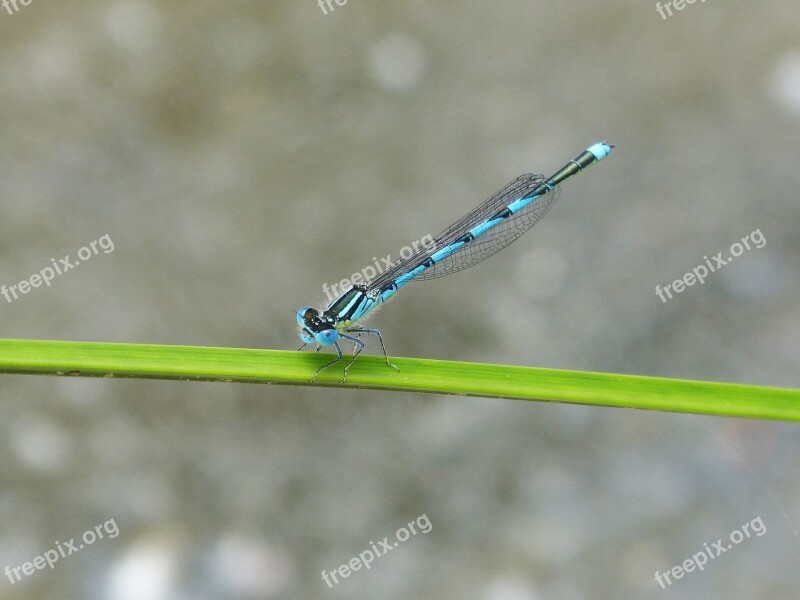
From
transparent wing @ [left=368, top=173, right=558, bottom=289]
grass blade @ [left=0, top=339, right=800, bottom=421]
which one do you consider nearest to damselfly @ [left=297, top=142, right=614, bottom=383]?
transparent wing @ [left=368, top=173, right=558, bottom=289]

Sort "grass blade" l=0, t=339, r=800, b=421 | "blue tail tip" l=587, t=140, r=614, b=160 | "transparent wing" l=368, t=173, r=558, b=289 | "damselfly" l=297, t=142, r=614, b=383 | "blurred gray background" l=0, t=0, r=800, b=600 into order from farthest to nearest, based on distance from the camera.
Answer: "blurred gray background" l=0, t=0, r=800, b=600 → "blue tail tip" l=587, t=140, r=614, b=160 → "transparent wing" l=368, t=173, r=558, b=289 → "damselfly" l=297, t=142, r=614, b=383 → "grass blade" l=0, t=339, r=800, b=421

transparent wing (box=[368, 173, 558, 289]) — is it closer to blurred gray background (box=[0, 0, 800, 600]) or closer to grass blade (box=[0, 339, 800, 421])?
blurred gray background (box=[0, 0, 800, 600])

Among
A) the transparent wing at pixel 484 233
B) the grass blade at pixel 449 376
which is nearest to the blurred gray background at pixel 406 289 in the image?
the transparent wing at pixel 484 233

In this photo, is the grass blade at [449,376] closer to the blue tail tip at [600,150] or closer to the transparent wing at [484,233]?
the transparent wing at [484,233]

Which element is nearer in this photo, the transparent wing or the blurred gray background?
the transparent wing

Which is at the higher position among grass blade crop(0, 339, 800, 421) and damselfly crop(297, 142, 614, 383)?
damselfly crop(297, 142, 614, 383)

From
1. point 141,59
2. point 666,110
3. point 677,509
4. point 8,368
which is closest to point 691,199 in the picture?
point 666,110

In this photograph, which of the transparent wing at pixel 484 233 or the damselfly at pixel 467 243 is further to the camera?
the transparent wing at pixel 484 233

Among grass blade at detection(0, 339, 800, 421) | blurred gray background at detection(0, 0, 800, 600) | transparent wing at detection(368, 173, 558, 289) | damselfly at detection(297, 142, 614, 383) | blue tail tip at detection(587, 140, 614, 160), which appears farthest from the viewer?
blurred gray background at detection(0, 0, 800, 600)
